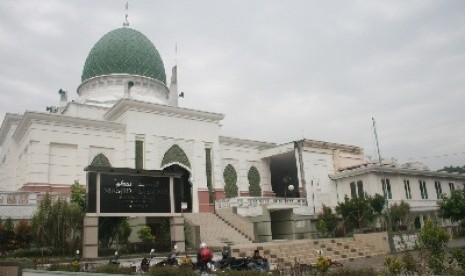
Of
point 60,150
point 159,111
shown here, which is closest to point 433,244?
point 60,150

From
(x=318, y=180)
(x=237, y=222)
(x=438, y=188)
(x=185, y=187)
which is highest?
(x=318, y=180)

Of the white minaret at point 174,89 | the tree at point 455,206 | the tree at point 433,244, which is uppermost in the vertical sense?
the white minaret at point 174,89

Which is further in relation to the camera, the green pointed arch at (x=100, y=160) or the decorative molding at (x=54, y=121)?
the green pointed arch at (x=100, y=160)

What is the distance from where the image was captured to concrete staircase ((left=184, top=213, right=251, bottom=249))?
21.9 metres

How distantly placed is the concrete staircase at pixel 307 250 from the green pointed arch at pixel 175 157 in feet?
37.6

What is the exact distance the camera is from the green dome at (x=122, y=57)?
32531 millimetres

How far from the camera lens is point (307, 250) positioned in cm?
1867

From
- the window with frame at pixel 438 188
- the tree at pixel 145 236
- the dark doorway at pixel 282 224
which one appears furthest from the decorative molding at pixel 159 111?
the window with frame at pixel 438 188

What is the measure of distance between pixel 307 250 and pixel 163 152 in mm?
13432

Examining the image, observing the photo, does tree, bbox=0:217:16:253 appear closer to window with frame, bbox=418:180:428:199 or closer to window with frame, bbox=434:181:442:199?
window with frame, bbox=418:180:428:199

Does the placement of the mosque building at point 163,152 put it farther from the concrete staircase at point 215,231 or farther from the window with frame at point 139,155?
the concrete staircase at point 215,231

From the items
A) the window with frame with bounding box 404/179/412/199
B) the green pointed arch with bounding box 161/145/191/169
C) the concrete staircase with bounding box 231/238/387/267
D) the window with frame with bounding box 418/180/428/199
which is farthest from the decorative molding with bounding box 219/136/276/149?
the concrete staircase with bounding box 231/238/387/267

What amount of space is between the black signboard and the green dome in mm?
16102

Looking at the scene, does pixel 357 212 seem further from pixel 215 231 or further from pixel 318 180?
pixel 215 231
